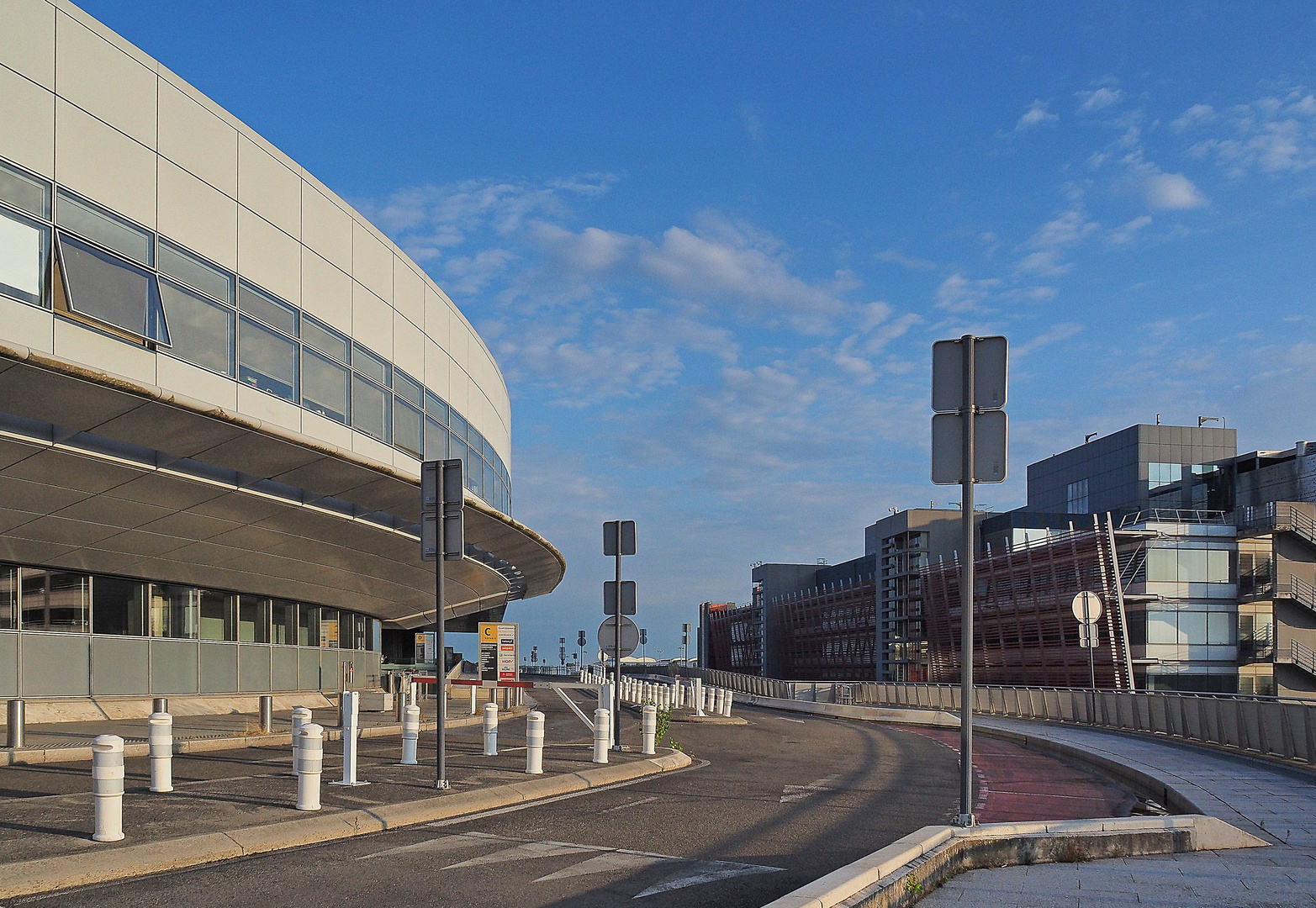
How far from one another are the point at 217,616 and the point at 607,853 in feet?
74.3

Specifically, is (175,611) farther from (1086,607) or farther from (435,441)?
(1086,607)

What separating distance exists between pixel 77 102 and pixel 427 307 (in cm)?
1384

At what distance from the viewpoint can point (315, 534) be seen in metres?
26.4

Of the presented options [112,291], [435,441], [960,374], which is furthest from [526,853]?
[435,441]

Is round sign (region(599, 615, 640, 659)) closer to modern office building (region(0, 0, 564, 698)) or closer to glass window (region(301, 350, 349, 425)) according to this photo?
modern office building (region(0, 0, 564, 698))

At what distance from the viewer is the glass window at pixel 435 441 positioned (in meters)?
29.5

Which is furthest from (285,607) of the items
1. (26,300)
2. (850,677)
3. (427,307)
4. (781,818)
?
(850,677)

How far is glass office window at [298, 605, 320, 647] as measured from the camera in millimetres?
34831

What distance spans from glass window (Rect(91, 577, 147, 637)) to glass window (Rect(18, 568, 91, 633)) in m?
0.33

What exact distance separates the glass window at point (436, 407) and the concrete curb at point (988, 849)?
74.3 feet

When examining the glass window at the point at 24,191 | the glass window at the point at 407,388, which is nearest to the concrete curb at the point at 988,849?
the glass window at the point at 24,191

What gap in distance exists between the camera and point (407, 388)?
92.9ft

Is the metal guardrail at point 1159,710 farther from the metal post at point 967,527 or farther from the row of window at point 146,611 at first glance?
the row of window at point 146,611

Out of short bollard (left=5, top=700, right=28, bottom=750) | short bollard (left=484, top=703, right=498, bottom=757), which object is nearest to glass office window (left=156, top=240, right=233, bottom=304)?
short bollard (left=5, top=700, right=28, bottom=750)
